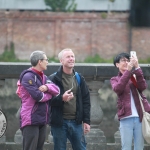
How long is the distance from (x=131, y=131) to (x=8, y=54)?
112 ft

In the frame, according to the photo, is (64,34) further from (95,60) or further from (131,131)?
(131,131)

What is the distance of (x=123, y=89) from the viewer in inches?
189

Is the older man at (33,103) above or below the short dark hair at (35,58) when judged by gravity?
below

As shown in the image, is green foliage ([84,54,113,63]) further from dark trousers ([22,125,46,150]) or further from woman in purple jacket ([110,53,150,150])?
dark trousers ([22,125,46,150])

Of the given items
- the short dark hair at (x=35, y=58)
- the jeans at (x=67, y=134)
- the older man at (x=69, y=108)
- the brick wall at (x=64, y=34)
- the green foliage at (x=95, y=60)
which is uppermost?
the short dark hair at (x=35, y=58)

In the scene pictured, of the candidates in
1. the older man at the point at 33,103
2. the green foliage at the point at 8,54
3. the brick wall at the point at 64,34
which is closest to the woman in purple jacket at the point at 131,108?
the older man at the point at 33,103

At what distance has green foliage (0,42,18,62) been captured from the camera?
38166 millimetres

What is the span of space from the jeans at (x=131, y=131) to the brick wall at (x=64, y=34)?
113ft

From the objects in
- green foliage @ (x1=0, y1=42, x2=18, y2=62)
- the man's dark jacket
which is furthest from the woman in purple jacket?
green foliage @ (x1=0, y1=42, x2=18, y2=62)

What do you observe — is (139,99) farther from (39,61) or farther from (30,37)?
(30,37)

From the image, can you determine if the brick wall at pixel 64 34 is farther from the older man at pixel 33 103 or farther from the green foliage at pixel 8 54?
the older man at pixel 33 103

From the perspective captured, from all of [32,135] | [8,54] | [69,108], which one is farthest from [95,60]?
[32,135]

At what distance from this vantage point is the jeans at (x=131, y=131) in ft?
15.9

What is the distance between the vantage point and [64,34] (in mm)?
39625
